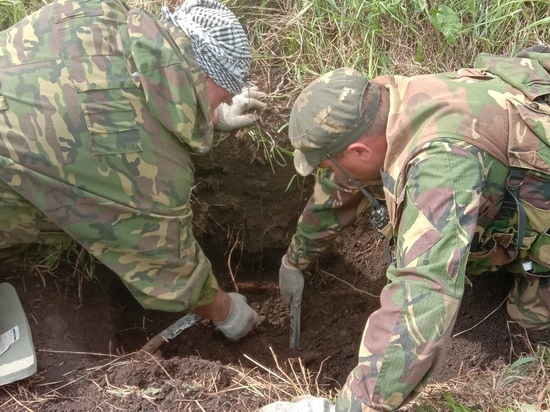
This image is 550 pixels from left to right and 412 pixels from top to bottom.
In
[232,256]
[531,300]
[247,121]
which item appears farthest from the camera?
[232,256]

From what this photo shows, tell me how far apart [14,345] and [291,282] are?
1.34 m

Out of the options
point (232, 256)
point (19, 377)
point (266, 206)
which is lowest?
point (232, 256)

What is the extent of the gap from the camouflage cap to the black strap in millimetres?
524

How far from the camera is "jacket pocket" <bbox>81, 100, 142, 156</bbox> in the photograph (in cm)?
219

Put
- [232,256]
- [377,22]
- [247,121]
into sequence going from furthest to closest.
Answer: [232,256] → [377,22] → [247,121]

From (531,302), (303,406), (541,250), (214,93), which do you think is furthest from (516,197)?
(214,93)

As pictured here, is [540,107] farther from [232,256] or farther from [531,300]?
[232,256]

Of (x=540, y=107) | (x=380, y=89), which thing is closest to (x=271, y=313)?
(x=380, y=89)

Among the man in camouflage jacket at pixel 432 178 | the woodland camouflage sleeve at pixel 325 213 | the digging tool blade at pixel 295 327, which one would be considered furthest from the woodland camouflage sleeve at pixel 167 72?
A: the digging tool blade at pixel 295 327

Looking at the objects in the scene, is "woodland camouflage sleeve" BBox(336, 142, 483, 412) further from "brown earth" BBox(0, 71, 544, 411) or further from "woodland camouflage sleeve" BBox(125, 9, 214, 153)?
"woodland camouflage sleeve" BBox(125, 9, 214, 153)

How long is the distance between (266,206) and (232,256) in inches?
18.2

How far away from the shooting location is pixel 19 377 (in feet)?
7.77

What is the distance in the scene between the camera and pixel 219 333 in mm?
3330

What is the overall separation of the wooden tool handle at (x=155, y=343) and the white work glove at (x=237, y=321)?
11.9 inches
